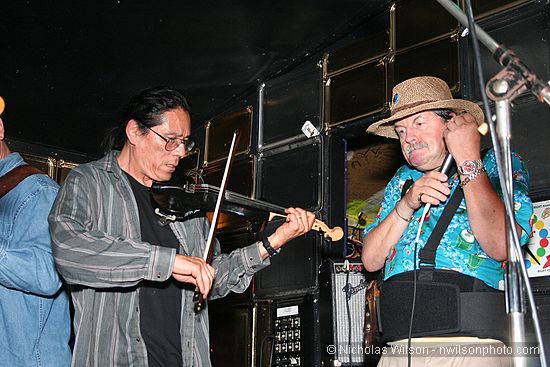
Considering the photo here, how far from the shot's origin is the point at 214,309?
525 centimetres

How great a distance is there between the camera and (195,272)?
2.31 meters

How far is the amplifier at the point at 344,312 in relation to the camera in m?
3.96

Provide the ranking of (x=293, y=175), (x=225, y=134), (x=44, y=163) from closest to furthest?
(x=293, y=175), (x=225, y=134), (x=44, y=163)

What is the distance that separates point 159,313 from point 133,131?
31.6 inches

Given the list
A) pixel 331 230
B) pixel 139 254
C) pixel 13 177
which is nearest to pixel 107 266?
pixel 139 254

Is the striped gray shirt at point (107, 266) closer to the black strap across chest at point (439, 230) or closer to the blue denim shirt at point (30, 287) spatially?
the blue denim shirt at point (30, 287)

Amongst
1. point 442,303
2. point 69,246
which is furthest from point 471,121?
point 69,246

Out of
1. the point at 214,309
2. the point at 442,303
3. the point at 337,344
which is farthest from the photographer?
the point at 214,309

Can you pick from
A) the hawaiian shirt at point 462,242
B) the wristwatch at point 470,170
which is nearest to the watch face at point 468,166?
the wristwatch at point 470,170

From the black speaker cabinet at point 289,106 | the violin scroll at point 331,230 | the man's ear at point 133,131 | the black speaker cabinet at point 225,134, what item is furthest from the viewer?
the black speaker cabinet at point 225,134

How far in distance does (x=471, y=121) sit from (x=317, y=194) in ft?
7.50

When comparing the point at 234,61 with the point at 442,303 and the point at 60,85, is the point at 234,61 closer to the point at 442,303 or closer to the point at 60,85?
the point at 60,85

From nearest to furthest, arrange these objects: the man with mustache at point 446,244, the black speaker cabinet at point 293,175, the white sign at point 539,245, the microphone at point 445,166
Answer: the man with mustache at point 446,244 < the microphone at point 445,166 < the white sign at point 539,245 < the black speaker cabinet at point 293,175

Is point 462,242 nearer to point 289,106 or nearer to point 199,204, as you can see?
point 199,204
